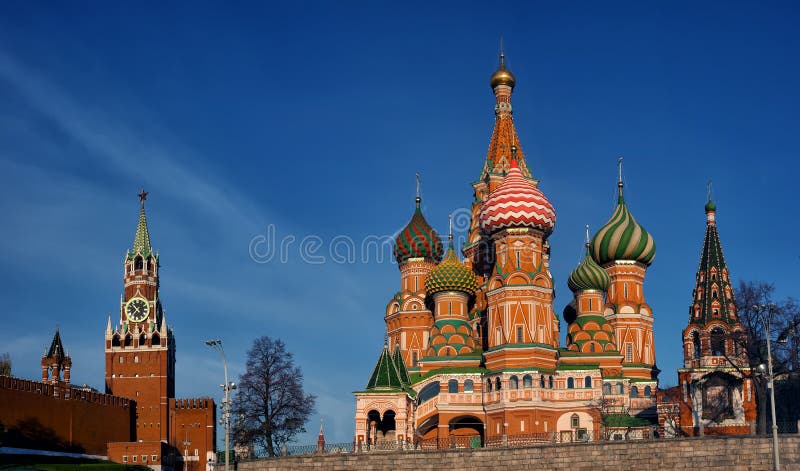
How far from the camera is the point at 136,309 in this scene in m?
90.9

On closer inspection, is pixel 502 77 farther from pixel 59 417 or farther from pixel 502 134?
pixel 59 417

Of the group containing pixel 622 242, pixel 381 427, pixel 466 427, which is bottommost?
pixel 466 427

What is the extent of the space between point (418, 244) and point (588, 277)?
511 inches

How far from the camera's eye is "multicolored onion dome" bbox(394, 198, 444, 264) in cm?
8156

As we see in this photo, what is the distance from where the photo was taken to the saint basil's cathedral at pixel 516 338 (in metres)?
62.9

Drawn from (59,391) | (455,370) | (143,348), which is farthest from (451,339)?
(143,348)

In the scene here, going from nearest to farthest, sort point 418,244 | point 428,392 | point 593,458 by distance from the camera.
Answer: point 593,458 → point 428,392 → point 418,244

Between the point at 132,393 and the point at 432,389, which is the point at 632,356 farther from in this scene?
the point at 132,393

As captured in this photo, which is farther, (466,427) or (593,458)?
(466,427)

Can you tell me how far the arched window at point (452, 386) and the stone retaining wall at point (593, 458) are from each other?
19.4 meters

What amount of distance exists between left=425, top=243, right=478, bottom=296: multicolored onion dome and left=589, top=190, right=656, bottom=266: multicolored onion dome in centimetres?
1026

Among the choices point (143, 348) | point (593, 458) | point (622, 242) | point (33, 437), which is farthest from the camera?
point (143, 348)

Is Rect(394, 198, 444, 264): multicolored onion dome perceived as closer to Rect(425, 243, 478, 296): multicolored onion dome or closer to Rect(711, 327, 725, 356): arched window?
Rect(425, 243, 478, 296): multicolored onion dome

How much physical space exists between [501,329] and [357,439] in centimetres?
1335
